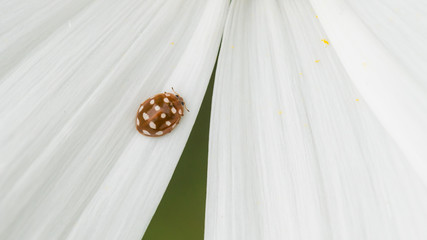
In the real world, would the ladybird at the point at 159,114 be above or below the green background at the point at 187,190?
above

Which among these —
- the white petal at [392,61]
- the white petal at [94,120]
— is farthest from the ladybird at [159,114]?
the white petal at [392,61]

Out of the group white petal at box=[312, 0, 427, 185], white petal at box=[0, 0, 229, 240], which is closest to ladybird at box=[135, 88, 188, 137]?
white petal at box=[0, 0, 229, 240]

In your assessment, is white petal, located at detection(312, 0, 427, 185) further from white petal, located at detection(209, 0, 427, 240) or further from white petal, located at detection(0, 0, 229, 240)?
white petal, located at detection(0, 0, 229, 240)

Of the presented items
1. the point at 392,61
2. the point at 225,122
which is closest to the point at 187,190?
the point at 225,122

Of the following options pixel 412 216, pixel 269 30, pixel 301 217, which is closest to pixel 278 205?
pixel 301 217

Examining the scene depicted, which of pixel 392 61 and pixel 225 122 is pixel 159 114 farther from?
pixel 392 61

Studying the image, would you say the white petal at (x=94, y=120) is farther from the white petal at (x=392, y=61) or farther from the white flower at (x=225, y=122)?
the white petal at (x=392, y=61)

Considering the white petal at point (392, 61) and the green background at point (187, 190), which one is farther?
the green background at point (187, 190)
